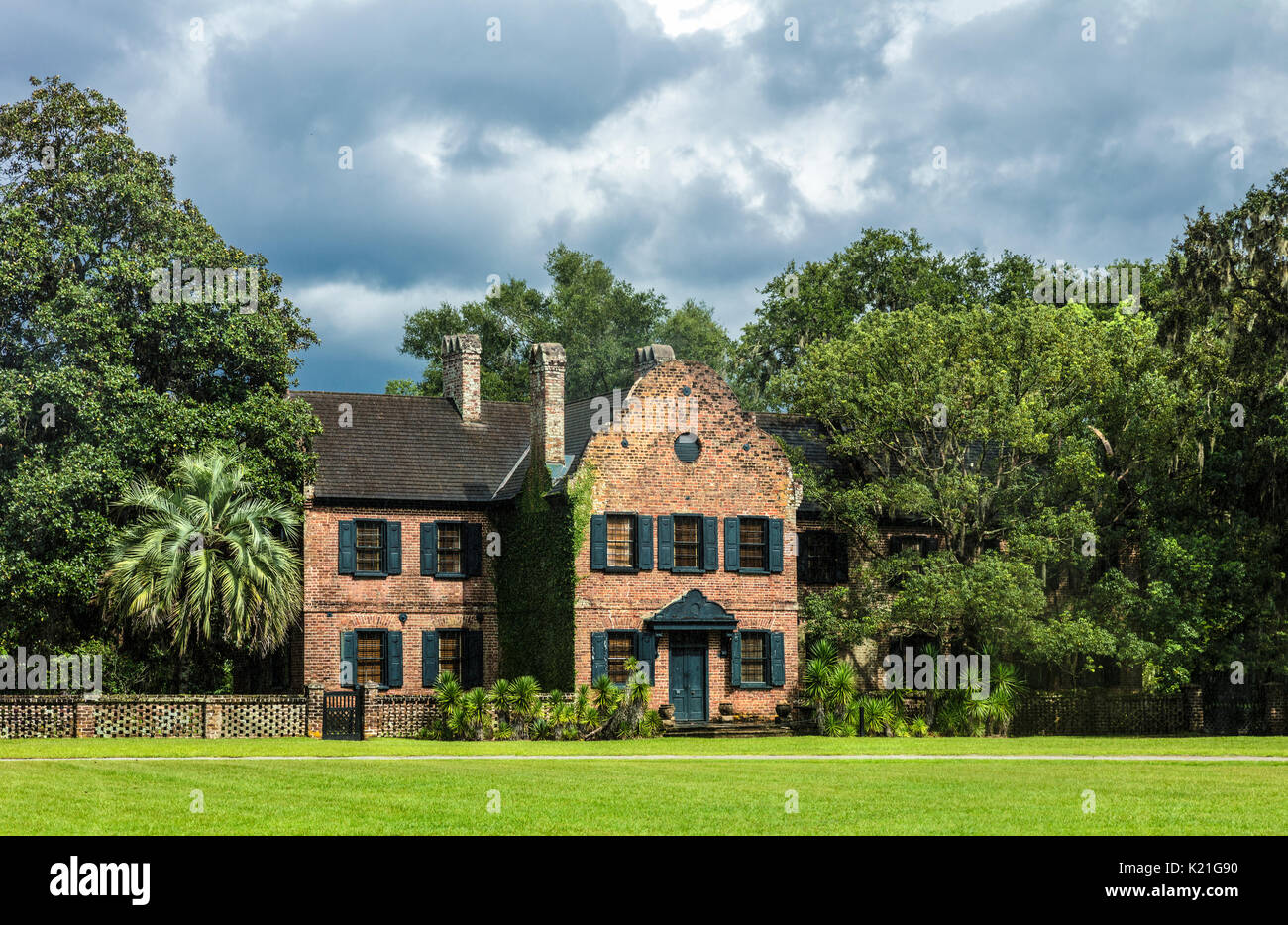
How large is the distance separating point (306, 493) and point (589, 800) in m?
22.3

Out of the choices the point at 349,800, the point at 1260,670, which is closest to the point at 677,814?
the point at 349,800

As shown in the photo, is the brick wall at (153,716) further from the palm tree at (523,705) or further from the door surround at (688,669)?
the door surround at (688,669)

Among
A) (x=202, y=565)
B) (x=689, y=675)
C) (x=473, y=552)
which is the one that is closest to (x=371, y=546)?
(x=473, y=552)

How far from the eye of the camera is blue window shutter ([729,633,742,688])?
37.5m

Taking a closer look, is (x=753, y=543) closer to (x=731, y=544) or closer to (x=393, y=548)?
(x=731, y=544)

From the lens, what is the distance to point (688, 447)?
37969 millimetres

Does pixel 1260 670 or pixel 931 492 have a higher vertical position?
pixel 931 492

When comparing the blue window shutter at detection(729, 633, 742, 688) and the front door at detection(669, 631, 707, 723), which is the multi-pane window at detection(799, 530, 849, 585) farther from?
the front door at detection(669, 631, 707, 723)

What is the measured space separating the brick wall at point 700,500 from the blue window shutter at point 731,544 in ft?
0.49

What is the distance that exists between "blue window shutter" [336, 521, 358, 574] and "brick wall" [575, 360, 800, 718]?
6130 mm

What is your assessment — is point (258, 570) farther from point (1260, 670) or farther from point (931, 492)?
point (1260, 670)

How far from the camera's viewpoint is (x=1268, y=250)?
3481cm

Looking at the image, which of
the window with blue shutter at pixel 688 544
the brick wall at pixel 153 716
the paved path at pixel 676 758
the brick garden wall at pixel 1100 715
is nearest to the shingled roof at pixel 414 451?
the window with blue shutter at pixel 688 544

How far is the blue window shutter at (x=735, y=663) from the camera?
37.5m
